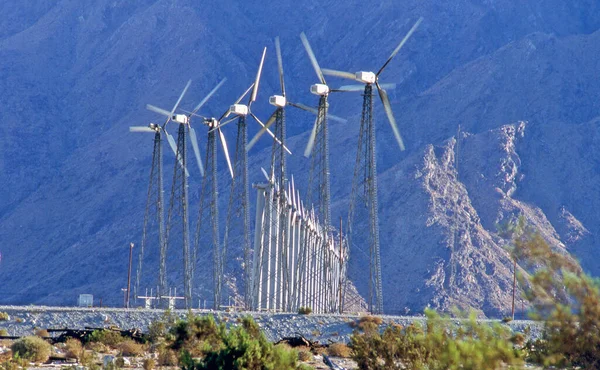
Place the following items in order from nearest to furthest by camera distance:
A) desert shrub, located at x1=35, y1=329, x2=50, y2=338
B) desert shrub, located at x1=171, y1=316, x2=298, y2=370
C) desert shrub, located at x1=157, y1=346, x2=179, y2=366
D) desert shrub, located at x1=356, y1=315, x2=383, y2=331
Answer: desert shrub, located at x1=171, y1=316, x2=298, y2=370, desert shrub, located at x1=157, y1=346, x2=179, y2=366, desert shrub, located at x1=35, y1=329, x2=50, y2=338, desert shrub, located at x1=356, y1=315, x2=383, y2=331

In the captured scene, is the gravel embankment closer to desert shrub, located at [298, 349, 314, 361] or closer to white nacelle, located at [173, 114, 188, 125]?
desert shrub, located at [298, 349, 314, 361]

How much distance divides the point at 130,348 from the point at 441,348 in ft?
68.1

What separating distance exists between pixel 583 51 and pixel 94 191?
75.2 meters

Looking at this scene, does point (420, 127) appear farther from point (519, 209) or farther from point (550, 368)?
point (550, 368)

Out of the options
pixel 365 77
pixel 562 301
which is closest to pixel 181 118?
pixel 365 77

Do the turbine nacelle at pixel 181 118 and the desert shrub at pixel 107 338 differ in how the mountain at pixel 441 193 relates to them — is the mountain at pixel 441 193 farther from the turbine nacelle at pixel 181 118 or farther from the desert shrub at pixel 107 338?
the desert shrub at pixel 107 338

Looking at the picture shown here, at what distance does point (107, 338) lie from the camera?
51.1 meters

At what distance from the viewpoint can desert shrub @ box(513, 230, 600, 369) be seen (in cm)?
2777

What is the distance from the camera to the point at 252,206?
626ft

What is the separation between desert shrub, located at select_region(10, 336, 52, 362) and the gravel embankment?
12.3m

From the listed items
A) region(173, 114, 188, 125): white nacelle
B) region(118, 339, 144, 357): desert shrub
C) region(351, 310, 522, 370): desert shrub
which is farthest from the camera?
region(173, 114, 188, 125): white nacelle

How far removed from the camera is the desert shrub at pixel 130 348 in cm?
4835

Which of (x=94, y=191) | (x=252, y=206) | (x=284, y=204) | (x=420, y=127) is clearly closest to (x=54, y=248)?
(x=94, y=191)

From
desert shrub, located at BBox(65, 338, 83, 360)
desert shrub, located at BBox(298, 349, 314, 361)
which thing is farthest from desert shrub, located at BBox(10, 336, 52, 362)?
desert shrub, located at BBox(298, 349, 314, 361)
